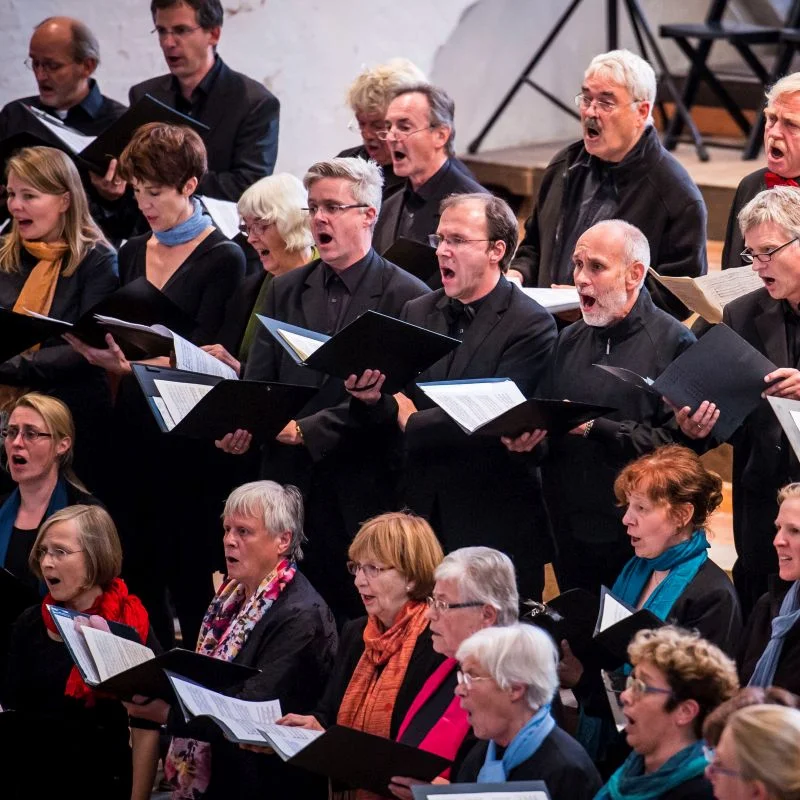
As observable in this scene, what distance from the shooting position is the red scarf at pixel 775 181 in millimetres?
4098

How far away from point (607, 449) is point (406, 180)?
1489mm

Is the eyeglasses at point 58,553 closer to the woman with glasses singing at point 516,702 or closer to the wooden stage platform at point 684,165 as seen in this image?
the woman with glasses singing at point 516,702

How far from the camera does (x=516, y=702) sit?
3.06 m

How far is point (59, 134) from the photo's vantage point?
5121 mm

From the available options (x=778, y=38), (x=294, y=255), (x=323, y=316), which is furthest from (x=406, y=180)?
(x=778, y=38)

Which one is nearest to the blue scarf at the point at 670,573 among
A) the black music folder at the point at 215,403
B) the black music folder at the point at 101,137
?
the black music folder at the point at 215,403

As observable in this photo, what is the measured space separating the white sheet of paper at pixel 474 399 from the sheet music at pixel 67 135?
1.97 meters

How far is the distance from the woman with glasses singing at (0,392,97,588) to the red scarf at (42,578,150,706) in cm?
31

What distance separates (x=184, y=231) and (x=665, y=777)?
234cm

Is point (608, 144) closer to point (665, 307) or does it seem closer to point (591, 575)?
point (665, 307)

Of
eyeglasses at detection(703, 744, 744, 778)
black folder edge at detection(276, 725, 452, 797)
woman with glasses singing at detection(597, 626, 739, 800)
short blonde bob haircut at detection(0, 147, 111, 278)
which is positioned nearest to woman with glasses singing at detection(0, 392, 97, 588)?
short blonde bob haircut at detection(0, 147, 111, 278)

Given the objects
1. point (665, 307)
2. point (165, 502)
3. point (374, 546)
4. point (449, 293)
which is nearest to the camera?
point (374, 546)

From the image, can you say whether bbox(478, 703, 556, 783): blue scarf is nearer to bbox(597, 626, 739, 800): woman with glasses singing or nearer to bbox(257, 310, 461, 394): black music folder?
bbox(597, 626, 739, 800): woman with glasses singing

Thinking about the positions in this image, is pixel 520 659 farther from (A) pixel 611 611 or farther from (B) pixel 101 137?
(B) pixel 101 137
